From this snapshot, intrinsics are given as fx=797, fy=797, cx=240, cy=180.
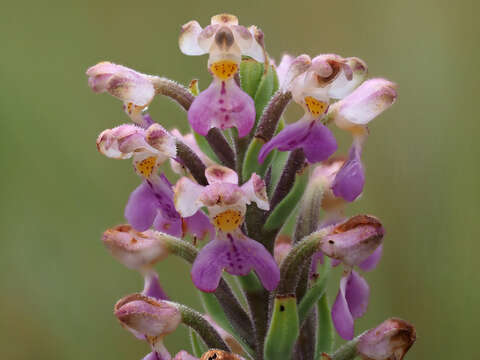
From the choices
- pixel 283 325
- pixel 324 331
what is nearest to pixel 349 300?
pixel 324 331

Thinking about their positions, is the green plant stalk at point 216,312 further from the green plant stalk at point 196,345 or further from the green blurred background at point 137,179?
the green blurred background at point 137,179

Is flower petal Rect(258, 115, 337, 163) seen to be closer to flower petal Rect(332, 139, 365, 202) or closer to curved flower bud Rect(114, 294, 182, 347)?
flower petal Rect(332, 139, 365, 202)

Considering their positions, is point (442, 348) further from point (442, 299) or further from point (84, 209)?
point (84, 209)

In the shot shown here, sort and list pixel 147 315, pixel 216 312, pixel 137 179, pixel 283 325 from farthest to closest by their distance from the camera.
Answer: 1. pixel 137 179
2. pixel 216 312
3. pixel 147 315
4. pixel 283 325

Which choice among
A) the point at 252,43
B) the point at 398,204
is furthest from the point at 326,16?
the point at 252,43

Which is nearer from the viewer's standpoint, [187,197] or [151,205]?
[187,197]

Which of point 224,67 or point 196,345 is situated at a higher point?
point 224,67

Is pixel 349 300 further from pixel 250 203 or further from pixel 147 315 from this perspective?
pixel 147 315
